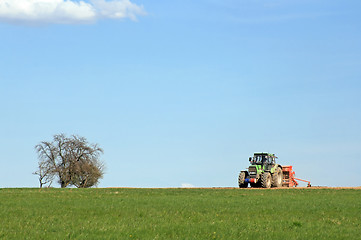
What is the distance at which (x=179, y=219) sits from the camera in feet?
76.3

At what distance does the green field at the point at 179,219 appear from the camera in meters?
19.2

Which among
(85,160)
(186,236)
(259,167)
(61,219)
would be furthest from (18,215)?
(85,160)

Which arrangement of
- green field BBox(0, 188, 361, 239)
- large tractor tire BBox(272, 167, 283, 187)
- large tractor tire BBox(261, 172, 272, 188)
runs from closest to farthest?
green field BBox(0, 188, 361, 239) < large tractor tire BBox(261, 172, 272, 188) < large tractor tire BBox(272, 167, 283, 187)

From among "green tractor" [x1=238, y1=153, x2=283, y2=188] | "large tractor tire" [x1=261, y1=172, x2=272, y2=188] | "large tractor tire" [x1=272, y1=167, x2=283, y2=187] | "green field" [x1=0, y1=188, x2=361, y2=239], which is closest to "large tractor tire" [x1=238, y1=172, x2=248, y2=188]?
"green tractor" [x1=238, y1=153, x2=283, y2=188]

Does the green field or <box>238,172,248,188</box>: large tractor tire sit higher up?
<box>238,172,248,188</box>: large tractor tire

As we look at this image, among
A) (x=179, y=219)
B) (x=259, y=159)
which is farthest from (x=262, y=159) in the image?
(x=179, y=219)

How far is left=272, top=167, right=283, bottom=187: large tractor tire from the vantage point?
54875mm

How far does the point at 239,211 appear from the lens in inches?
1088

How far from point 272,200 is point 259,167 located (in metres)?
18.8

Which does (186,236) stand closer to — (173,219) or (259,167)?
(173,219)

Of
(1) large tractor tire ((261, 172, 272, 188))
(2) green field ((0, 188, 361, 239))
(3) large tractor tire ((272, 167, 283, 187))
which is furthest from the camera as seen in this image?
(3) large tractor tire ((272, 167, 283, 187))

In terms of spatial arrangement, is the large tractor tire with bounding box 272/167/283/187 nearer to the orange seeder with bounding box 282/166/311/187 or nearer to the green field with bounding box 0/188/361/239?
the orange seeder with bounding box 282/166/311/187

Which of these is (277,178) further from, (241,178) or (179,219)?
(179,219)

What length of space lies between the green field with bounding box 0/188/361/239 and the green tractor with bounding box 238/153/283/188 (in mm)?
18579
